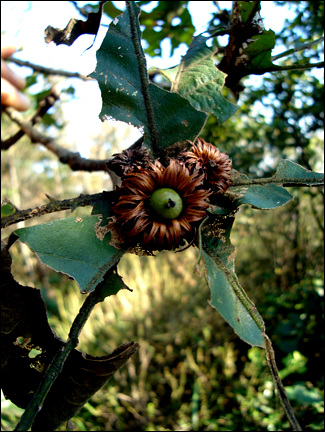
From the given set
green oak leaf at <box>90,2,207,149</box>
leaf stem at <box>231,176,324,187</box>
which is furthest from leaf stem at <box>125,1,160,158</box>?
leaf stem at <box>231,176,324,187</box>

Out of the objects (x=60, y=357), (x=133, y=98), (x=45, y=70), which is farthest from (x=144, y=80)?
(x=45, y=70)

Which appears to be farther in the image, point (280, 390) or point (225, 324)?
point (225, 324)

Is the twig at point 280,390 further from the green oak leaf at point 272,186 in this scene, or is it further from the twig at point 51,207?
the twig at point 51,207

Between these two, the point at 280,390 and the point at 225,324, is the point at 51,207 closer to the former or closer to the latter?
the point at 280,390

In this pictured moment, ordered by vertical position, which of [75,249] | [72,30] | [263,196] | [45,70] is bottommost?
[75,249]

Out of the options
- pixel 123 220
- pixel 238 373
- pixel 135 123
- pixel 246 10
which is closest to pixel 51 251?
pixel 123 220

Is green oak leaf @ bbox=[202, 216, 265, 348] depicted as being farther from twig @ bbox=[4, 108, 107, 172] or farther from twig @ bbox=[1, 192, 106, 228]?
twig @ bbox=[4, 108, 107, 172]
